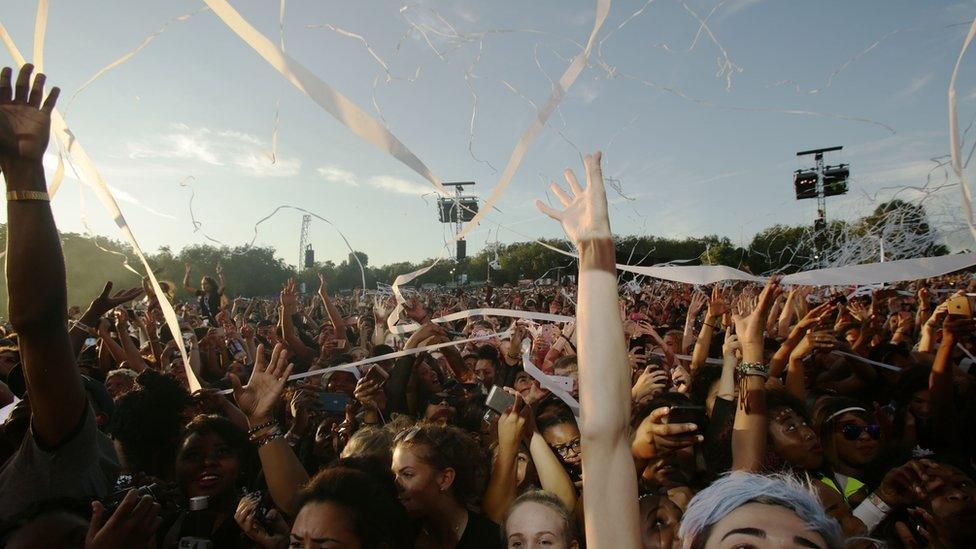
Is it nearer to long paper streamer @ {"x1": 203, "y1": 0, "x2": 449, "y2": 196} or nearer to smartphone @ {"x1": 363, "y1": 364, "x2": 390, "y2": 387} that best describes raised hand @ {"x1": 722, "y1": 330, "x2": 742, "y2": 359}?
long paper streamer @ {"x1": 203, "y1": 0, "x2": 449, "y2": 196}

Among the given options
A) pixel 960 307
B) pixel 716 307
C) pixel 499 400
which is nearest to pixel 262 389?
pixel 499 400

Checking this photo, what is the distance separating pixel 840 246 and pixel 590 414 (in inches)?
453

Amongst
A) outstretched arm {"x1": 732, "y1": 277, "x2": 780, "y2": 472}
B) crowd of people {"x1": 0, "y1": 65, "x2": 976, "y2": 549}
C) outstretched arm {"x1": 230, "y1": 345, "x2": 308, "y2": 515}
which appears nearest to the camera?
crowd of people {"x1": 0, "y1": 65, "x2": 976, "y2": 549}

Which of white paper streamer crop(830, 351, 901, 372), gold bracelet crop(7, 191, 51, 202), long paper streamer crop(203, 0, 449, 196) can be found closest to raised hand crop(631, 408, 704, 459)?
long paper streamer crop(203, 0, 449, 196)

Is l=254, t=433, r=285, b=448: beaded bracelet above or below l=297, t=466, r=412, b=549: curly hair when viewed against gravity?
above

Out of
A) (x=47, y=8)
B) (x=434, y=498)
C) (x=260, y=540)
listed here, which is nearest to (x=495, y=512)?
(x=434, y=498)

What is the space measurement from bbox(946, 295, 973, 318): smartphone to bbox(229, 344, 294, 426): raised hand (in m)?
5.15

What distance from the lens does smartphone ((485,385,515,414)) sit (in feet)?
10.6

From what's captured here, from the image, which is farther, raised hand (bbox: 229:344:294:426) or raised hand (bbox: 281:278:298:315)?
raised hand (bbox: 281:278:298:315)

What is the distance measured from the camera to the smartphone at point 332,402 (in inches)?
184

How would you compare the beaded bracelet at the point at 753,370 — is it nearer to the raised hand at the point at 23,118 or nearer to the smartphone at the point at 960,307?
the smartphone at the point at 960,307

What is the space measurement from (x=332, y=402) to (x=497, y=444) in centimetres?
193

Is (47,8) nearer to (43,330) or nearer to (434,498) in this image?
(43,330)

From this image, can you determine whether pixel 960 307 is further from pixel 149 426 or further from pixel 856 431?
pixel 149 426
